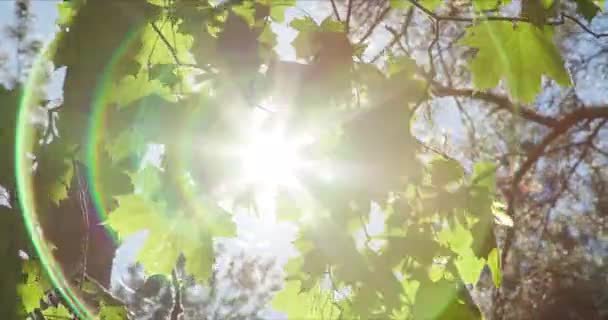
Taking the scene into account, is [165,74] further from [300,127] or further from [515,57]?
[515,57]

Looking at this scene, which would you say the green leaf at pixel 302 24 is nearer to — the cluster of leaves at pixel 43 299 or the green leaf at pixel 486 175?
the green leaf at pixel 486 175

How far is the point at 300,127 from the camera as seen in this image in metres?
1.63

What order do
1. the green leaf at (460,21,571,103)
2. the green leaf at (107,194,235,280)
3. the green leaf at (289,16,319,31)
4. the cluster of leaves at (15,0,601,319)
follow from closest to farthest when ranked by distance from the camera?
the cluster of leaves at (15,0,601,319)
the green leaf at (107,194,235,280)
the green leaf at (289,16,319,31)
the green leaf at (460,21,571,103)

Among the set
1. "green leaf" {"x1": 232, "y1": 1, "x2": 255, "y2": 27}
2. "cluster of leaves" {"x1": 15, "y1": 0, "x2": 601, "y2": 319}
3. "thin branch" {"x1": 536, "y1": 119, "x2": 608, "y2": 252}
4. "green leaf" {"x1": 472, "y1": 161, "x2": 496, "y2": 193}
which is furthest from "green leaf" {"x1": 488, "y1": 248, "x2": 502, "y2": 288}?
"thin branch" {"x1": 536, "y1": 119, "x2": 608, "y2": 252}

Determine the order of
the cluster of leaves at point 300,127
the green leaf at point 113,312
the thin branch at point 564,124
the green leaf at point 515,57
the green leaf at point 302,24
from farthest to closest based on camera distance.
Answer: the thin branch at point 564,124
the green leaf at point 113,312
the green leaf at point 515,57
the green leaf at point 302,24
the cluster of leaves at point 300,127

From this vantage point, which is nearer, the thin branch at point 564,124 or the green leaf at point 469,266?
the green leaf at point 469,266

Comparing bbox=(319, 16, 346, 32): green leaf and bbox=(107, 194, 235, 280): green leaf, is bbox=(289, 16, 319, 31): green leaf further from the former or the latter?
bbox=(107, 194, 235, 280): green leaf

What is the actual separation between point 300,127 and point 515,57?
86cm

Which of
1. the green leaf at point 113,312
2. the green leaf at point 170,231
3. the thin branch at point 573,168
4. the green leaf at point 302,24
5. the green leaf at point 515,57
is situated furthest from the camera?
the thin branch at point 573,168

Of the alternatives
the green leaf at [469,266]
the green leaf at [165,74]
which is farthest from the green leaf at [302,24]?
the green leaf at [469,266]

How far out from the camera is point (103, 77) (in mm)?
1816

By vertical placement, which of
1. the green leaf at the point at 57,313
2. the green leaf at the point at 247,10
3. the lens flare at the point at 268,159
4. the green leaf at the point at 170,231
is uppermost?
the green leaf at the point at 247,10

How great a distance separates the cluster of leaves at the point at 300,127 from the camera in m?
1.63

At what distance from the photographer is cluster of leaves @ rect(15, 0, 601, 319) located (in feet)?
5.33
